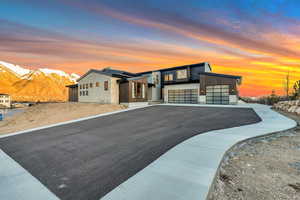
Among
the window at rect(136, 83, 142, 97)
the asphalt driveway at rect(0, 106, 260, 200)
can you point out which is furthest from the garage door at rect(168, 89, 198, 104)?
the asphalt driveway at rect(0, 106, 260, 200)

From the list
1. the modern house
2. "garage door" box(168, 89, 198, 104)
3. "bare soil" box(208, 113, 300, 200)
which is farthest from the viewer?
"garage door" box(168, 89, 198, 104)

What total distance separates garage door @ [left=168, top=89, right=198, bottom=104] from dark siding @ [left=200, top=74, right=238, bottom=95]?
1.55 meters

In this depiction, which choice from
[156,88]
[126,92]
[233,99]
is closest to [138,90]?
[126,92]

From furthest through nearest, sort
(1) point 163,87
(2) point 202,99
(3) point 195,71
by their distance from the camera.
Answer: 1. (1) point 163,87
2. (3) point 195,71
3. (2) point 202,99

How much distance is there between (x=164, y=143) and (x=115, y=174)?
211 centimetres

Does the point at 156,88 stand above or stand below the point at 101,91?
above

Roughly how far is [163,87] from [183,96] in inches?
→ 171

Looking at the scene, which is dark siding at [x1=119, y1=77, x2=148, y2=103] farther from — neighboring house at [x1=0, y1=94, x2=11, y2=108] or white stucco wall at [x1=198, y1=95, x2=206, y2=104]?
neighboring house at [x1=0, y1=94, x2=11, y2=108]

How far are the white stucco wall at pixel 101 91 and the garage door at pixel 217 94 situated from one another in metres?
13.4

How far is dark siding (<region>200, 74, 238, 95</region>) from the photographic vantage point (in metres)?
18.1

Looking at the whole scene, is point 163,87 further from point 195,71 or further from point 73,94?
point 73,94

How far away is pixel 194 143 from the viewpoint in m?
4.31

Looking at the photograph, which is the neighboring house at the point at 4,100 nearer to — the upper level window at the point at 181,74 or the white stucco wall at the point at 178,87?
A: the white stucco wall at the point at 178,87

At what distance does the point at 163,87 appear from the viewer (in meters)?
25.3
